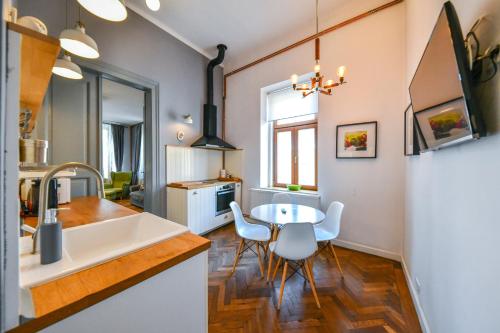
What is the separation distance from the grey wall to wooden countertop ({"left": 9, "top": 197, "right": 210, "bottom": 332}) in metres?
2.69

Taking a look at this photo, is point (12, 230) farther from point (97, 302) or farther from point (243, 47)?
point (243, 47)

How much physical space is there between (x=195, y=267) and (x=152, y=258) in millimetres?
199

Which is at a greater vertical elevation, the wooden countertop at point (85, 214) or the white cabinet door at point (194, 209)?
the wooden countertop at point (85, 214)

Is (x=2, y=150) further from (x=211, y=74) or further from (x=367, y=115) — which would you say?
(x=211, y=74)

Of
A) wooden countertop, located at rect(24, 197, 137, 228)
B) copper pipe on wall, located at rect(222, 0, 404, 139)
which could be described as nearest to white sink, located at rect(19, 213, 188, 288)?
wooden countertop, located at rect(24, 197, 137, 228)

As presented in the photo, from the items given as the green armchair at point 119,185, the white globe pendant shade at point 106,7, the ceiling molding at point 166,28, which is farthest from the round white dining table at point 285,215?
the green armchair at point 119,185

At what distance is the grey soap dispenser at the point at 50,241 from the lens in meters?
0.71

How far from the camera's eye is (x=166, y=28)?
3.28 meters

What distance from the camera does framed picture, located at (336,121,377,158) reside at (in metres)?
2.63

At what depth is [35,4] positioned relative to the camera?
2.06 m

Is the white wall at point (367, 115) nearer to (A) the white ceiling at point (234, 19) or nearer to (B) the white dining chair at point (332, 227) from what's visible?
(A) the white ceiling at point (234, 19)

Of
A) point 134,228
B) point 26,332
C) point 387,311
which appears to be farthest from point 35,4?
point 387,311

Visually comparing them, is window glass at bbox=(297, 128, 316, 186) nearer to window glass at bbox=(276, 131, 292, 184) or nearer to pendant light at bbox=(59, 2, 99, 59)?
window glass at bbox=(276, 131, 292, 184)

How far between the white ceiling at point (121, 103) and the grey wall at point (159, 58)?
104 cm
